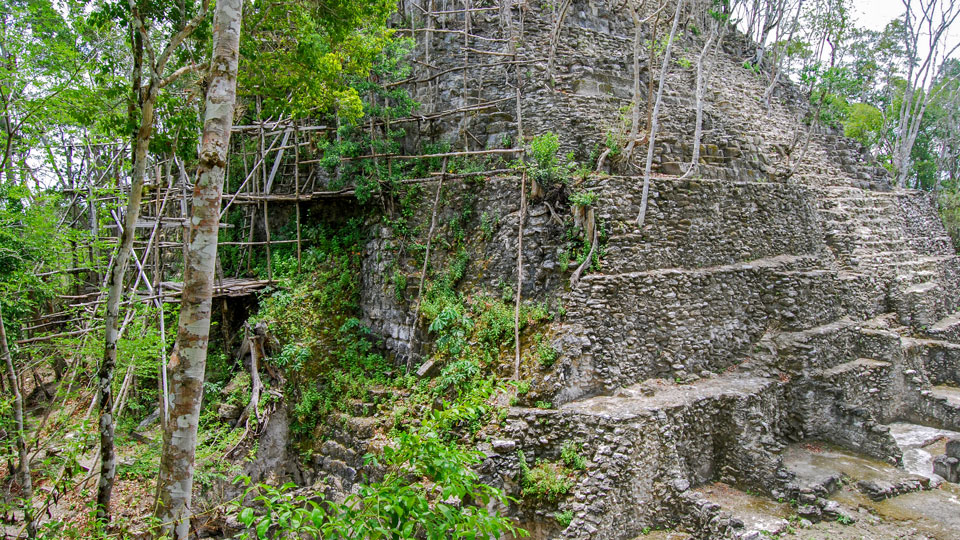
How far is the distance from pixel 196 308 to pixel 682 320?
819 centimetres

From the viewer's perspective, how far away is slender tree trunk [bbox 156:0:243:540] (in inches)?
191

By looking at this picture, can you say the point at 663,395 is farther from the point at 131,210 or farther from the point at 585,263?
the point at 131,210

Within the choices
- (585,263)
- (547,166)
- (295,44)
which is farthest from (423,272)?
(295,44)

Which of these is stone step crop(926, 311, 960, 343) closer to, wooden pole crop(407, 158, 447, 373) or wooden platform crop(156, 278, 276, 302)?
wooden pole crop(407, 158, 447, 373)

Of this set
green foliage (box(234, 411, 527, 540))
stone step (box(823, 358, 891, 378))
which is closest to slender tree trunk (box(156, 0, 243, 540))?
green foliage (box(234, 411, 527, 540))

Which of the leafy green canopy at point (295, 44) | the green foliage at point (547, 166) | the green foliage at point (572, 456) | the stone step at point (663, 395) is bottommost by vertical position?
the green foliage at point (572, 456)

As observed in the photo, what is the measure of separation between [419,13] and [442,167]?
14.3 feet

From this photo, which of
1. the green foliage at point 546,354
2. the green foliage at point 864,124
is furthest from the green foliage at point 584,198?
the green foliage at point 864,124

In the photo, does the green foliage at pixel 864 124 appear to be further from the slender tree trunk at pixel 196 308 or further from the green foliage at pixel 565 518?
the slender tree trunk at pixel 196 308

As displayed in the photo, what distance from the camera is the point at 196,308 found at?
4.93m

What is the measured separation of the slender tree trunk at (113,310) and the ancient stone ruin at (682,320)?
14.9ft

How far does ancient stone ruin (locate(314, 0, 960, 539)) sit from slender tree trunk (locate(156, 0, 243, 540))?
4.27 metres

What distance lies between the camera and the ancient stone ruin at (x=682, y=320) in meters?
8.27

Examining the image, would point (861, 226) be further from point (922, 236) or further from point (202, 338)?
point (202, 338)
